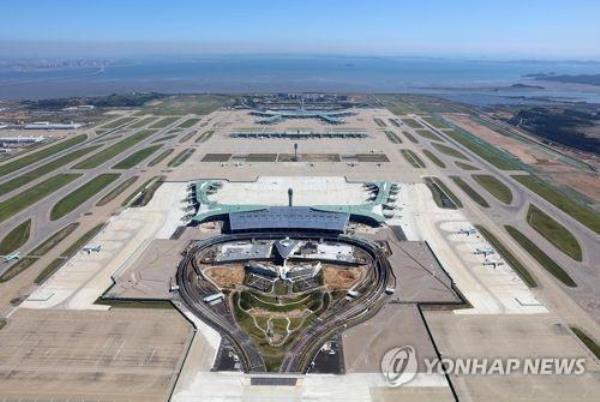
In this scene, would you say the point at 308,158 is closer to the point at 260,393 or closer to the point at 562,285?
the point at 562,285

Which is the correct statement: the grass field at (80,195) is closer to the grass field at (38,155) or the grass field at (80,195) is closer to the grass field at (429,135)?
the grass field at (38,155)

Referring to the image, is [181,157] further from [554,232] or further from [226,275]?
[554,232]

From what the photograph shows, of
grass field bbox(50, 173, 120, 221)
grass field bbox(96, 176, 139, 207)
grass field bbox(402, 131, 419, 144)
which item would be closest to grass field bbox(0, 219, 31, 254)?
grass field bbox(50, 173, 120, 221)

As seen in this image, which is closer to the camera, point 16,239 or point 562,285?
point 562,285

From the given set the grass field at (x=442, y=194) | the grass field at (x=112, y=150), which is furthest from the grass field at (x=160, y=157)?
the grass field at (x=442, y=194)

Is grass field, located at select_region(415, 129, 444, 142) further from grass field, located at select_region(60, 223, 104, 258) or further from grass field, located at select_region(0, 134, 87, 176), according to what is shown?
grass field, located at select_region(0, 134, 87, 176)

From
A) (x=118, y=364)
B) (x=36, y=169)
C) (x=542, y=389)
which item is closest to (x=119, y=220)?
(x=118, y=364)
